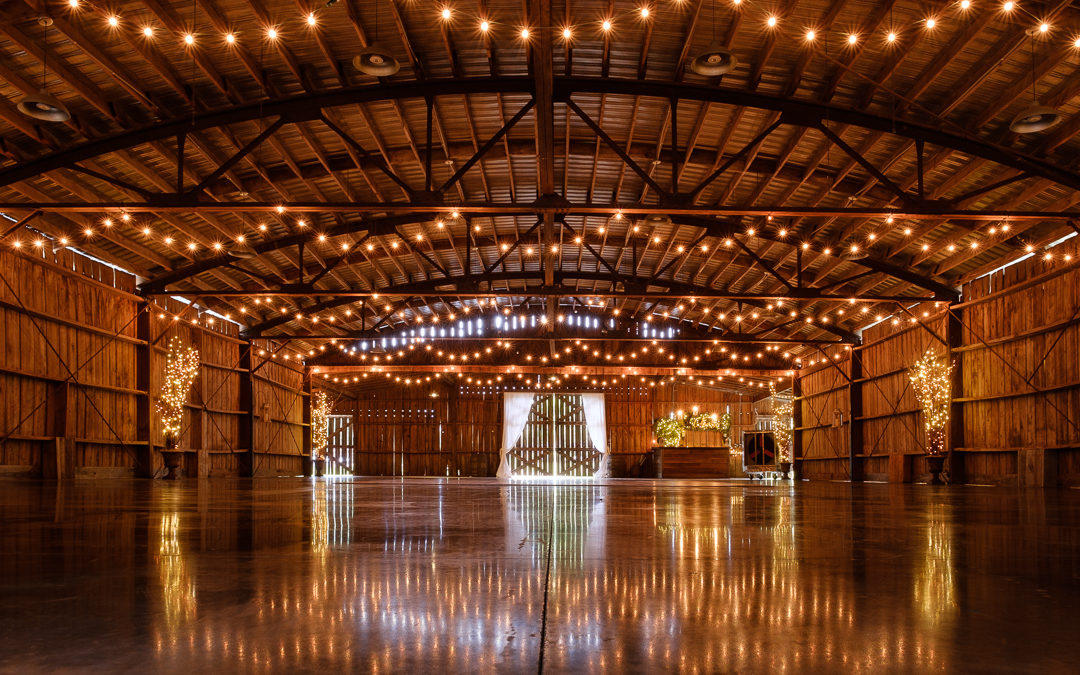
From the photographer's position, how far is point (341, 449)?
38562 millimetres

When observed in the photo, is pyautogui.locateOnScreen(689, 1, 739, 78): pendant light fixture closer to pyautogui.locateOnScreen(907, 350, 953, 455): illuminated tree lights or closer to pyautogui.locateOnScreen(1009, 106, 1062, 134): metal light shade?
pyautogui.locateOnScreen(1009, 106, 1062, 134): metal light shade

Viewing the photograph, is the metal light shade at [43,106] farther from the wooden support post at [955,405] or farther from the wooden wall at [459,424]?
the wooden wall at [459,424]

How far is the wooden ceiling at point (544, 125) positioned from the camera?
38.5 ft

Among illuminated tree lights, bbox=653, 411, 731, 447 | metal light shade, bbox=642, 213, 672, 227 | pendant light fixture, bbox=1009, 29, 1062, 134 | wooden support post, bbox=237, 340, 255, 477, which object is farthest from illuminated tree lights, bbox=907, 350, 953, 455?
wooden support post, bbox=237, 340, 255, 477

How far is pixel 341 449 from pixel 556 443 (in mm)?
10598

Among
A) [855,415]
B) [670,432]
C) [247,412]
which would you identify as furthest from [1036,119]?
[670,432]

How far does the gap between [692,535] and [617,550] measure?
71 cm

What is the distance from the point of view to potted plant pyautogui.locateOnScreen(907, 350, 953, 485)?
2084cm

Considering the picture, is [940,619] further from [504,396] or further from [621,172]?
[504,396]

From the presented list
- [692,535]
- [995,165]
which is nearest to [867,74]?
[995,165]

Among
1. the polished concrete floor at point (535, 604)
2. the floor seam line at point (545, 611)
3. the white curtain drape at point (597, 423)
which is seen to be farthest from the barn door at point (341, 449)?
the floor seam line at point (545, 611)

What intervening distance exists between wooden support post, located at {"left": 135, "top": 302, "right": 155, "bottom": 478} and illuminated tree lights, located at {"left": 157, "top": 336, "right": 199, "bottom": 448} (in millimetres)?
599

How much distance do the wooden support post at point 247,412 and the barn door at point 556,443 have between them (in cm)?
1349

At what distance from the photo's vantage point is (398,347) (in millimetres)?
31719
